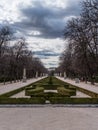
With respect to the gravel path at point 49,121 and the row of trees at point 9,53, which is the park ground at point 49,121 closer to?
the gravel path at point 49,121

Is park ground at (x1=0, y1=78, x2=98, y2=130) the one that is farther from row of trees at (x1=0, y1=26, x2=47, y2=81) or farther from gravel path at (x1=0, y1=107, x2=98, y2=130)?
row of trees at (x1=0, y1=26, x2=47, y2=81)

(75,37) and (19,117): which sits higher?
(75,37)

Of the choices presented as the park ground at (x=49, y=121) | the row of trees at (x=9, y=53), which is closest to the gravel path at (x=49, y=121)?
the park ground at (x=49, y=121)

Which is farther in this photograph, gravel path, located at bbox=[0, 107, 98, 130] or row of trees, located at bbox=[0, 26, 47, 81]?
row of trees, located at bbox=[0, 26, 47, 81]

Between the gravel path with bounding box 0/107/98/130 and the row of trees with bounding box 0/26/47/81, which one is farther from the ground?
the row of trees with bounding box 0/26/47/81

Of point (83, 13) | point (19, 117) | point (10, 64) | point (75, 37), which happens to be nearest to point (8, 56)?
point (10, 64)

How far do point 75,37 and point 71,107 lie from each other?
89.5 ft

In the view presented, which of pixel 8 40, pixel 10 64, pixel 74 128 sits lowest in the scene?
pixel 74 128

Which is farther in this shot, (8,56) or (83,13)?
(8,56)

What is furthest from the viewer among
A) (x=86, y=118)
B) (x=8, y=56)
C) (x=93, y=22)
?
(x=8, y=56)

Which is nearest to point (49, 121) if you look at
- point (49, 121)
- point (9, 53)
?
point (49, 121)

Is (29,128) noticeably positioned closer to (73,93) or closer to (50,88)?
(73,93)

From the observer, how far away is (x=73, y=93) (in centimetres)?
2506

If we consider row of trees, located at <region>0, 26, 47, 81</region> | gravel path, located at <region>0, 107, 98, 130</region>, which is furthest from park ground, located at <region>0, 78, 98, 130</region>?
row of trees, located at <region>0, 26, 47, 81</region>
